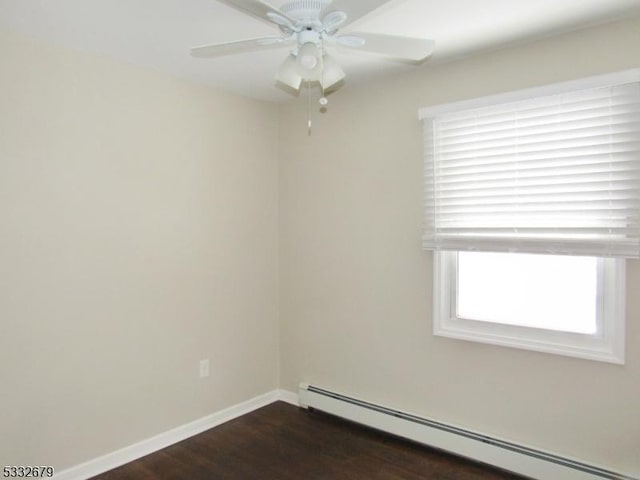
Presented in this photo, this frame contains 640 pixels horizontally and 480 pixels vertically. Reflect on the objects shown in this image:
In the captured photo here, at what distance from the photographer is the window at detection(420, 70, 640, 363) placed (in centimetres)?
200

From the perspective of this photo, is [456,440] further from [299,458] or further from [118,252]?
[118,252]

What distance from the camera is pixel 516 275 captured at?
7.77 ft

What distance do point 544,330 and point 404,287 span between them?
818mm

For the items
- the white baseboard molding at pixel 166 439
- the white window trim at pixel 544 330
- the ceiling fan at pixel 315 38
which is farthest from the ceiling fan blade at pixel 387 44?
the white baseboard molding at pixel 166 439

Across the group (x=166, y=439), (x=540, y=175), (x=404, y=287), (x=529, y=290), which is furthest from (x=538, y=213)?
(x=166, y=439)

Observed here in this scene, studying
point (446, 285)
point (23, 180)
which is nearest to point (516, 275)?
point (446, 285)

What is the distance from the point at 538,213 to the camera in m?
2.19

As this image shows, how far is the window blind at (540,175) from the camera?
6.51 ft

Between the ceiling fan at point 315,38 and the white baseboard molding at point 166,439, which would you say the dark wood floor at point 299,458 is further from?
the ceiling fan at point 315,38

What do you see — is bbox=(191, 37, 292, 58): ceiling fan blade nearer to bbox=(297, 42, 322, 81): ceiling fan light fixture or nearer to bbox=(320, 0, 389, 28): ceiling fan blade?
bbox=(297, 42, 322, 81): ceiling fan light fixture

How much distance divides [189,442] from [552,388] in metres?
2.15

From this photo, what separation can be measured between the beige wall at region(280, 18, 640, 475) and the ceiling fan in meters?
0.97

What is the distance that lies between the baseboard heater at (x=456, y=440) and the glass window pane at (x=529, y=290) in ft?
2.12

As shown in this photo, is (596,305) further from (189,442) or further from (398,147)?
(189,442)
